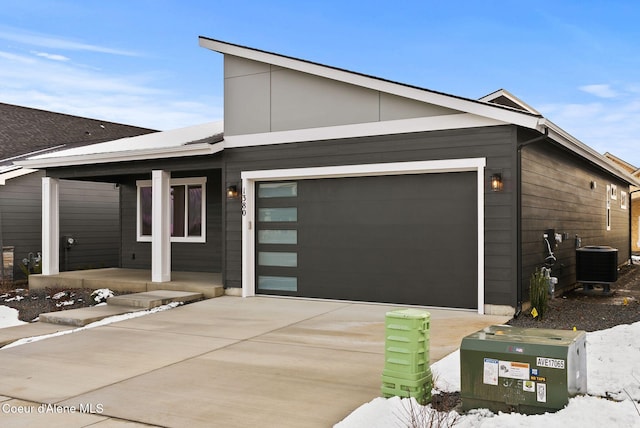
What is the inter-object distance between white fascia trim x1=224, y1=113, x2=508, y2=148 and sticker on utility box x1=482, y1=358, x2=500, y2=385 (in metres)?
4.90

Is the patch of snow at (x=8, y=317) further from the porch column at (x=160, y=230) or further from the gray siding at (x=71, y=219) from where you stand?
the gray siding at (x=71, y=219)

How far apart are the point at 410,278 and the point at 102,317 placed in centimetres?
Answer: 479

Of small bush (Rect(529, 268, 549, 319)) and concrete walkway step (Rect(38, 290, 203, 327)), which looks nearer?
small bush (Rect(529, 268, 549, 319))

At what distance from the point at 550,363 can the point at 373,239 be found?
5.56 m

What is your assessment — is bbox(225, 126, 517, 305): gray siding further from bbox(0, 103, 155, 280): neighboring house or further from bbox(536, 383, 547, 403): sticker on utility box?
bbox(0, 103, 155, 280): neighboring house

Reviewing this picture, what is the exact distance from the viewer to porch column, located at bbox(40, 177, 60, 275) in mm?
12281

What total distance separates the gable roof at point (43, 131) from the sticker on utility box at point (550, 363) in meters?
15.9

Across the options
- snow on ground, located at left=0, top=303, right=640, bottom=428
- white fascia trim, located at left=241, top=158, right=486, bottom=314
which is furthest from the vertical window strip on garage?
snow on ground, located at left=0, top=303, right=640, bottom=428

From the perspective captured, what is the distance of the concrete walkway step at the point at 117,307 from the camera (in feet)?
26.6

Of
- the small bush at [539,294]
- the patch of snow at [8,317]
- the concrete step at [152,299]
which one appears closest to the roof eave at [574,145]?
the small bush at [539,294]

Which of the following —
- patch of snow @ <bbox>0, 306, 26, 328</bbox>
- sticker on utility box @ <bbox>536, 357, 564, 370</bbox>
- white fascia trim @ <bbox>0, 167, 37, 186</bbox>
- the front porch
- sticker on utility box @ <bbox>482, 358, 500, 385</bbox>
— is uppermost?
white fascia trim @ <bbox>0, 167, 37, 186</bbox>

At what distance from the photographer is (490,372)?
3.60m

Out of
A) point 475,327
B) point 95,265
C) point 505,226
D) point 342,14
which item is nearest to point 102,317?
point 475,327

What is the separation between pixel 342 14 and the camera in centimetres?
1914
